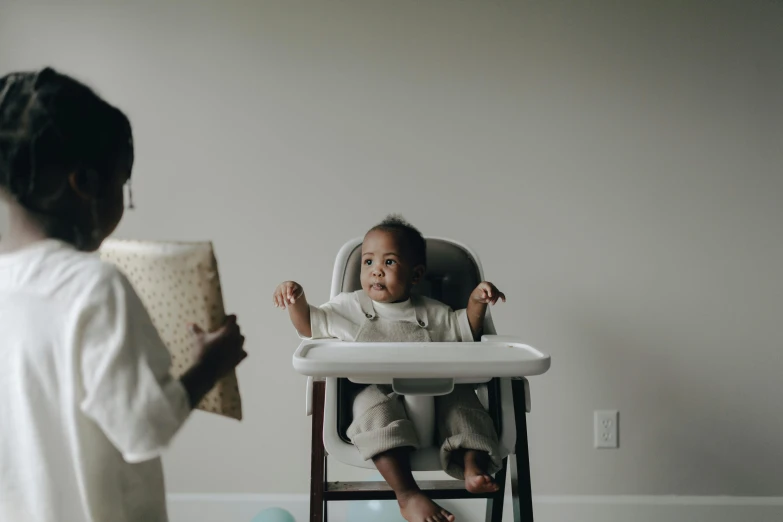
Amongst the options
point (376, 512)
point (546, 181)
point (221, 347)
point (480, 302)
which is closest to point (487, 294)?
point (480, 302)

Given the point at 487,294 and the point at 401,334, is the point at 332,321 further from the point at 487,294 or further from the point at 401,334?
the point at 487,294

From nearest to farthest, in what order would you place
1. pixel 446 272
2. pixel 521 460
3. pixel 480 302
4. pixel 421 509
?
pixel 421 509 < pixel 521 460 < pixel 480 302 < pixel 446 272

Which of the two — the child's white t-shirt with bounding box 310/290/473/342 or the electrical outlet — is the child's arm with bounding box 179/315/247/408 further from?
the electrical outlet

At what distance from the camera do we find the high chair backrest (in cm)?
121

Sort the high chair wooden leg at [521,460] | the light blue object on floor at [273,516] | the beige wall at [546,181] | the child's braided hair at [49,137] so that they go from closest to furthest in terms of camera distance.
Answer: the child's braided hair at [49,137] → the high chair wooden leg at [521,460] → the light blue object on floor at [273,516] → the beige wall at [546,181]

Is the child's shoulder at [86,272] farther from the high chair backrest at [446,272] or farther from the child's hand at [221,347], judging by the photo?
the high chair backrest at [446,272]

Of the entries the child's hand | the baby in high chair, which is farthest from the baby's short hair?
the child's hand

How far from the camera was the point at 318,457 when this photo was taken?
3.35 feet

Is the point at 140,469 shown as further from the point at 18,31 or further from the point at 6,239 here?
the point at 18,31

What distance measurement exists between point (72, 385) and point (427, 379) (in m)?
0.57

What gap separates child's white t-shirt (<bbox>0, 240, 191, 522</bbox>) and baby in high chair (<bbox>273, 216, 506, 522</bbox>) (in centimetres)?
64

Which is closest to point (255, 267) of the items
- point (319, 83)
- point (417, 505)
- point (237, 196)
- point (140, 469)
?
point (237, 196)

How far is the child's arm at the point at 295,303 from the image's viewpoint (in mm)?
1062

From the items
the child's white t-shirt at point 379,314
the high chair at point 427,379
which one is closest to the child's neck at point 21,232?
the high chair at point 427,379
